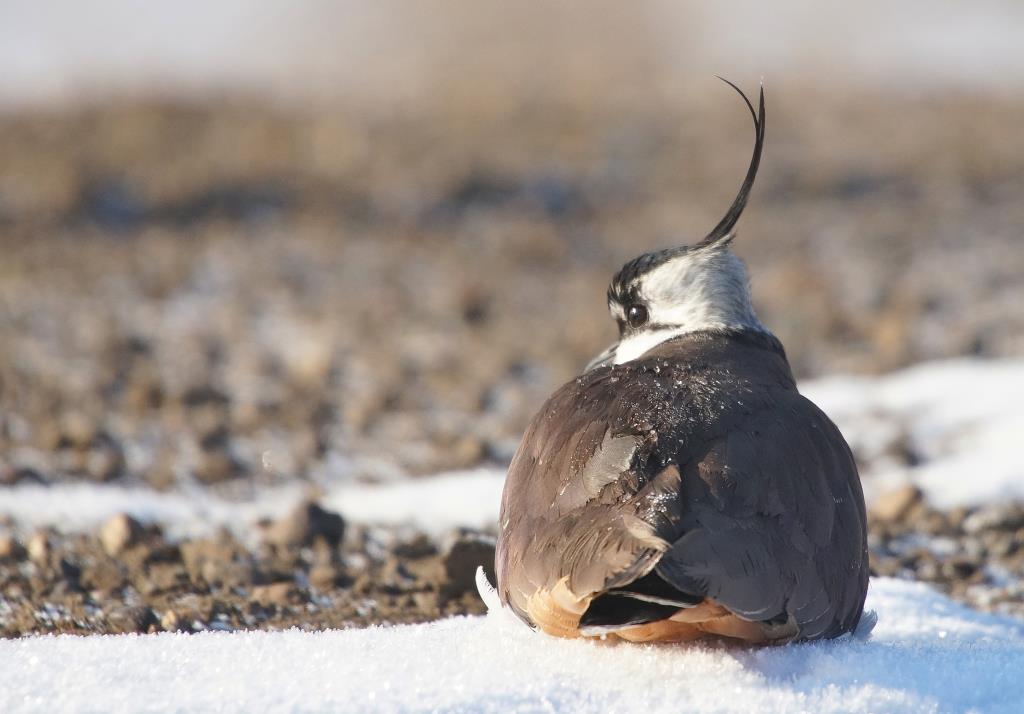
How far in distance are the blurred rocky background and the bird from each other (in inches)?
34.9

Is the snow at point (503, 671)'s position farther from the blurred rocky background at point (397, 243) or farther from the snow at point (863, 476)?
the snow at point (863, 476)

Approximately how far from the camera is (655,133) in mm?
11664

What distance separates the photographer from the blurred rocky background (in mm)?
5793

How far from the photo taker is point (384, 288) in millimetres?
8148

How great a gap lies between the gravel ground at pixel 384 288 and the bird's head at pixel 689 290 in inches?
32.1

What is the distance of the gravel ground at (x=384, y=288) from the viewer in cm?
435

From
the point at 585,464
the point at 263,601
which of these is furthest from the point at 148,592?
the point at 585,464

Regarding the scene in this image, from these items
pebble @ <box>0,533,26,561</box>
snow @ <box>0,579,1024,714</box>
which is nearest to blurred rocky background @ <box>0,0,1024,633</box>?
pebble @ <box>0,533,26,561</box>

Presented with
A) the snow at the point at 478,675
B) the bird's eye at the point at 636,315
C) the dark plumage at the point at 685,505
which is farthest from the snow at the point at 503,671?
the bird's eye at the point at 636,315

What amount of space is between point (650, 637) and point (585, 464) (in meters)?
0.40

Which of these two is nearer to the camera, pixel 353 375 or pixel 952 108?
pixel 353 375

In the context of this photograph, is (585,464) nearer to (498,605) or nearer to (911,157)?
(498,605)

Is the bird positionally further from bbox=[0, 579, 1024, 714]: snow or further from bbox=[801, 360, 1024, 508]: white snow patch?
bbox=[801, 360, 1024, 508]: white snow patch

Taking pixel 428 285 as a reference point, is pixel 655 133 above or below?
above
